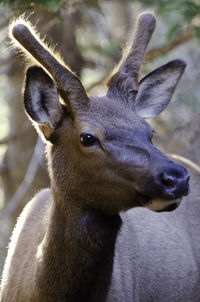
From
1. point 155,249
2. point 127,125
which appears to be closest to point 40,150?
point 155,249

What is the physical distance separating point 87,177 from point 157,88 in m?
1.65

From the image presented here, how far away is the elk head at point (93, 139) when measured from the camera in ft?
17.3

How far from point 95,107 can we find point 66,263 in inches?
57.7

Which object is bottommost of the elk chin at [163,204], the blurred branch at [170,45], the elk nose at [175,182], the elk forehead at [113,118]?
the blurred branch at [170,45]

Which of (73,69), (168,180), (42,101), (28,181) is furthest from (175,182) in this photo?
(73,69)

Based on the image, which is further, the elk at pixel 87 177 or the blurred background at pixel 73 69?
the blurred background at pixel 73 69

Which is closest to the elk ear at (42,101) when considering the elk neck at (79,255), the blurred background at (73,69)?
the elk neck at (79,255)

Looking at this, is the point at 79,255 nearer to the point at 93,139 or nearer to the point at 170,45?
the point at 93,139

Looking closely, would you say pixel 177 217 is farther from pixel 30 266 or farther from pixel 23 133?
pixel 23 133

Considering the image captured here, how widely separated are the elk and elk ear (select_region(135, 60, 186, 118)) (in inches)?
0.6

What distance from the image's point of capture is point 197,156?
426 inches

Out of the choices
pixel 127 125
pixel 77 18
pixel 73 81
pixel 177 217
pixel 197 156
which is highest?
pixel 73 81

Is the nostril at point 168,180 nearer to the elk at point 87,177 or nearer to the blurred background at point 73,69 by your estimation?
the elk at point 87,177

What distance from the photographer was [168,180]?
4.96 meters
